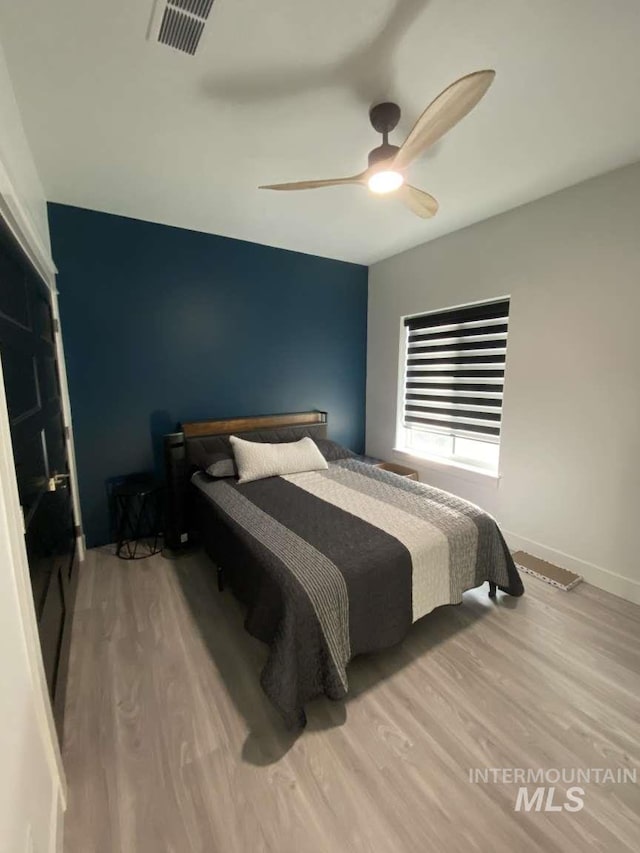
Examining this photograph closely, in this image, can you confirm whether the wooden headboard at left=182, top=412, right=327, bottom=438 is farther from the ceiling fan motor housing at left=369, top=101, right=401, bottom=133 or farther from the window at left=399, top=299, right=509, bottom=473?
the ceiling fan motor housing at left=369, top=101, right=401, bottom=133

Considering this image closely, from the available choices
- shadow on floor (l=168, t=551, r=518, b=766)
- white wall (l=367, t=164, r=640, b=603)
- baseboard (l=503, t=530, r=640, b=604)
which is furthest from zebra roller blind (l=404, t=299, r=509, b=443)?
shadow on floor (l=168, t=551, r=518, b=766)

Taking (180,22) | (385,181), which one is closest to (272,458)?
(385,181)

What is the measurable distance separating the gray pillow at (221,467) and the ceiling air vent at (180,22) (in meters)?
2.19

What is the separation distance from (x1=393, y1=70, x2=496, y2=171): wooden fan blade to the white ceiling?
0.86 ft

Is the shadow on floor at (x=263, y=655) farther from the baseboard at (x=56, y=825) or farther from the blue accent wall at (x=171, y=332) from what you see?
the blue accent wall at (x=171, y=332)

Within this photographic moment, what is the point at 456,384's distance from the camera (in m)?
3.11

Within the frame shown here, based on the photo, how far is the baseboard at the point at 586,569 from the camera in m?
2.13

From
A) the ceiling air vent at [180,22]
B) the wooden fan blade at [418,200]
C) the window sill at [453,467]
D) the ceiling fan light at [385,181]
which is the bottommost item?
the window sill at [453,467]

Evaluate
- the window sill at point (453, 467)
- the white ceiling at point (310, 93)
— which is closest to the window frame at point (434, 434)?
the window sill at point (453, 467)

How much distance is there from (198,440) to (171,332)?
0.92m

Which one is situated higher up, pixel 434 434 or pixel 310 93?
pixel 310 93

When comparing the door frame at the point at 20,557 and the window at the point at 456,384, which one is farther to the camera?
the window at the point at 456,384

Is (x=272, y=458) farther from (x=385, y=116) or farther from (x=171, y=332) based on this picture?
(x=385, y=116)

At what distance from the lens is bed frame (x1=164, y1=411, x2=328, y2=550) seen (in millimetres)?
2629
